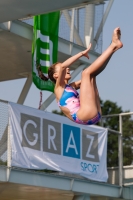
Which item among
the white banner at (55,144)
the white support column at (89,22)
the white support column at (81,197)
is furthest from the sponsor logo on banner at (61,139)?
the white support column at (89,22)

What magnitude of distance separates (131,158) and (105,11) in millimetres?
4316

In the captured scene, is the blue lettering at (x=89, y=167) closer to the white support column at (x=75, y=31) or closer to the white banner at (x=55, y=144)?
the white banner at (x=55, y=144)

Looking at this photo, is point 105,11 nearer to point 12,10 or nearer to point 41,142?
point 41,142

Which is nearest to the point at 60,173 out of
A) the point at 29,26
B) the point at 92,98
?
the point at 29,26

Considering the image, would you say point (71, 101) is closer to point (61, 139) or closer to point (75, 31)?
point (61, 139)

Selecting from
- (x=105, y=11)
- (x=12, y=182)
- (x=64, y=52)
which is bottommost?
A: (x=12, y=182)

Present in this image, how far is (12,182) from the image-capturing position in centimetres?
1537

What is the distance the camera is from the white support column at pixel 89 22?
18.9 m

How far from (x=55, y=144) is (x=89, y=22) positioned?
411 centimetres

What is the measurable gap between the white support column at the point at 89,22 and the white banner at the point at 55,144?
2666mm

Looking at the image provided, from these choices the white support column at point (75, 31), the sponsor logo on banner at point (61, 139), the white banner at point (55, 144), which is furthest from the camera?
the white support column at point (75, 31)

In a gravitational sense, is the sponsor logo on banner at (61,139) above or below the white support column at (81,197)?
above

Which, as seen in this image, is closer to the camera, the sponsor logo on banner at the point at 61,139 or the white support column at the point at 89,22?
the sponsor logo on banner at the point at 61,139

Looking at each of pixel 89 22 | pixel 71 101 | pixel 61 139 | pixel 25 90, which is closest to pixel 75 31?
pixel 89 22
